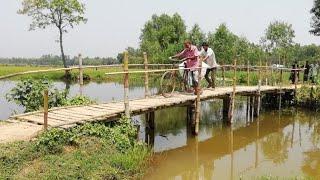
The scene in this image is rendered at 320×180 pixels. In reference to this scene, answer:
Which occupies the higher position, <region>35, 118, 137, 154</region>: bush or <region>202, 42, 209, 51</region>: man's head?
<region>202, 42, 209, 51</region>: man's head

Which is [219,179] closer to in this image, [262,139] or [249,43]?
[262,139]

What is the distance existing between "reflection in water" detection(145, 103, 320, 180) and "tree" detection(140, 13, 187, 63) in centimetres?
2010

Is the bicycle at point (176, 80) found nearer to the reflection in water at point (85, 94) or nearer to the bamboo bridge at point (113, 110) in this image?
the bamboo bridge at point (113, 110)

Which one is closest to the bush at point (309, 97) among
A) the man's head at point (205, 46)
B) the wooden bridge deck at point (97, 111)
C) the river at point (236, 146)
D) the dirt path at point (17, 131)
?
the river at point (236, 146)

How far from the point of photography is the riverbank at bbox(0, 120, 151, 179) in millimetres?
→ 7473

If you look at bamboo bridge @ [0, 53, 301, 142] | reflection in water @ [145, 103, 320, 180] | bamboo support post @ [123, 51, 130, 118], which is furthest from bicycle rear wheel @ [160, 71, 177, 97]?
bamboo support post @ [123, 51, 130, 118]

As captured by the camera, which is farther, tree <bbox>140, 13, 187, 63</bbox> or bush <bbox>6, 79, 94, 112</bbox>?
tree <bbox>140, 13, 187, 63</bbox>

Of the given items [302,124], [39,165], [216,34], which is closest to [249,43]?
[216,34]

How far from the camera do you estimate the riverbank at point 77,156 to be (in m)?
7.47

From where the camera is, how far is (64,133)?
28.3ft

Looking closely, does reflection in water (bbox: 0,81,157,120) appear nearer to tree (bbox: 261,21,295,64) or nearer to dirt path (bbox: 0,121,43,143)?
dirt path (bbox: 0,121,43,143)

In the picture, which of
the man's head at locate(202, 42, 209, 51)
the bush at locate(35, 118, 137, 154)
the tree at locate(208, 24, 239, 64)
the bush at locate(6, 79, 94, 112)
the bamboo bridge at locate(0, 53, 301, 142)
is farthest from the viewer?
the tree at locate(208, 24, 239, 64)

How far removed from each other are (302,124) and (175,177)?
9.08 meters

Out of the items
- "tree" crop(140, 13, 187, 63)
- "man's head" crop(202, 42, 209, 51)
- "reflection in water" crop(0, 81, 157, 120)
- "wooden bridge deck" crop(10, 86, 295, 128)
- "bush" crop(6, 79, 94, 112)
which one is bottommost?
"reflection in water" crop(0, 81, 157, 120)
